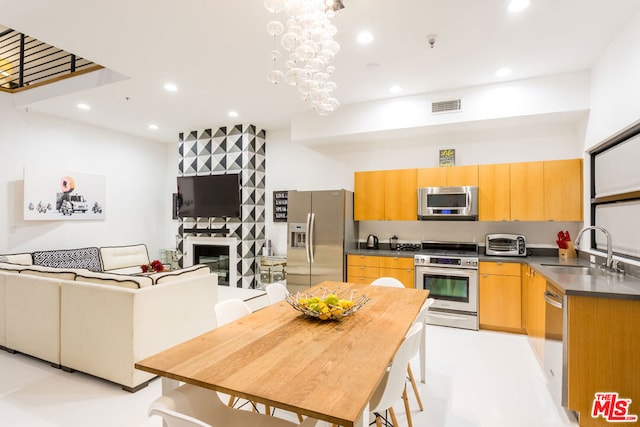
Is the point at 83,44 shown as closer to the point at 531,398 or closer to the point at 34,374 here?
the point at 34,374

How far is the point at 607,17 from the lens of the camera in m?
2.61

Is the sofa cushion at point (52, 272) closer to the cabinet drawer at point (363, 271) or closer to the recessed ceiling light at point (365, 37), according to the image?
the cabinet drawer at point (363, 271)

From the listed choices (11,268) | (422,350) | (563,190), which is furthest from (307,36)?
(11,268)

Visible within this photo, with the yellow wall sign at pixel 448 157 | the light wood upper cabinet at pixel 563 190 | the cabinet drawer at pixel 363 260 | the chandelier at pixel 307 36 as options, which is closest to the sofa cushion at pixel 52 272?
the chandelier at pixel 307 36

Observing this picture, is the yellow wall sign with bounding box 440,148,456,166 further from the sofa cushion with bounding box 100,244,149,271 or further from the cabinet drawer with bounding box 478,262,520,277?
the sofa cushion with bounding box 100,244,149,271

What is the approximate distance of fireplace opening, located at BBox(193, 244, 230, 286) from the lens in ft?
20.0

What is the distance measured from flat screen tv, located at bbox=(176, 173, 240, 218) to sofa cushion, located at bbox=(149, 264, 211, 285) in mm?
2466

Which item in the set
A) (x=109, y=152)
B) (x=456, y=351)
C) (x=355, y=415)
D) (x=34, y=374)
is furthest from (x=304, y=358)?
(x=109, y=152)

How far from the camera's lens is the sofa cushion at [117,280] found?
2.67 m

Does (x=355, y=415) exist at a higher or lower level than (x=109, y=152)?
lower

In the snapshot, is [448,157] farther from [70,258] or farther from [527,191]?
[70,258]

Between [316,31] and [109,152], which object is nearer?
[316,31]

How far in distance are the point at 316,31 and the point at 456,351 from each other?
3.23 metres

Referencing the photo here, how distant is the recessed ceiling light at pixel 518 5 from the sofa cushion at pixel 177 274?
356cm
